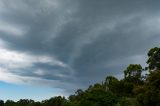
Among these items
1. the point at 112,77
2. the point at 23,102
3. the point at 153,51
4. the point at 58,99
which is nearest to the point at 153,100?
the point at 153,51

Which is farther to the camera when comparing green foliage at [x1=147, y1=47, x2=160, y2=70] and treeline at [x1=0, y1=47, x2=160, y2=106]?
green foliage at [x1=147, y1=47, x2=160, y2=70]

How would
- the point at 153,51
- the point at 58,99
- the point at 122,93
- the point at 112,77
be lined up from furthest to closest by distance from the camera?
the point at 58,99 < the point at 112,77 < the point at 122,93 < the point at 153,51

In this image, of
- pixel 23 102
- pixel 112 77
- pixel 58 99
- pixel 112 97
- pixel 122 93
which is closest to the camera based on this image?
pixel 112 97

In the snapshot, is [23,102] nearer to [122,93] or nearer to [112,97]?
[122,93]

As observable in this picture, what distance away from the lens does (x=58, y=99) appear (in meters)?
124

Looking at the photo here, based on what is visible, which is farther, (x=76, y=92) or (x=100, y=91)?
(x=76, y=92)

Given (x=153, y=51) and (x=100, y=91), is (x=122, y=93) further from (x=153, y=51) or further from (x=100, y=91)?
(x=153, y=51)

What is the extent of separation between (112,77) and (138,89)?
1946 inches

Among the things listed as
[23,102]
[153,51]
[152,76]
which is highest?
[23,102]

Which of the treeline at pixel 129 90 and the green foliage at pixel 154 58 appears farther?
the green foliage at pixel 154 58

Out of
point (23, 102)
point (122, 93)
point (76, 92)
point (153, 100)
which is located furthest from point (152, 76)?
point (23, 102)

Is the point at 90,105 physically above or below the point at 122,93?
below

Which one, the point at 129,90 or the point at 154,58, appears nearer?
the point at 154,58

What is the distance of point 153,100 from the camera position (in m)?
44.8
